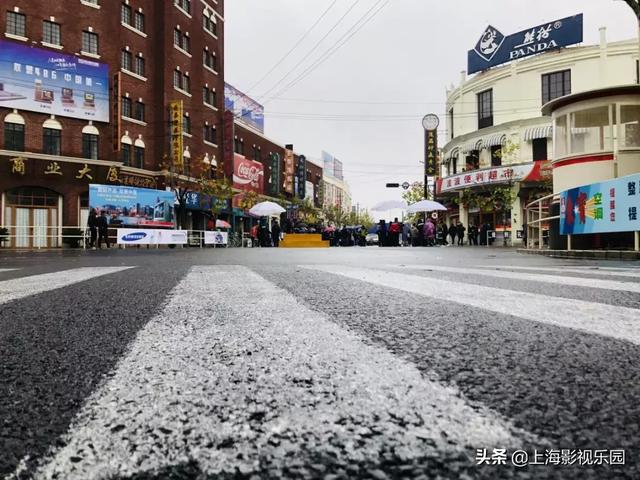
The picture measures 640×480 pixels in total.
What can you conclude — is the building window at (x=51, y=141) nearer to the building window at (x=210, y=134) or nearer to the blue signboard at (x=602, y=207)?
the building window at (x=210, y=134)

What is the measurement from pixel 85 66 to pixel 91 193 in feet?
23.4

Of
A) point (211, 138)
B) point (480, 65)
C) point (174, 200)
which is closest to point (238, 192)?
point (211, 138)

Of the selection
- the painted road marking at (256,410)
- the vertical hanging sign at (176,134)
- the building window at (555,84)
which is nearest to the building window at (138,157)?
the vertical hanging sign at (176,134)

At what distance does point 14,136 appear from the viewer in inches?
994

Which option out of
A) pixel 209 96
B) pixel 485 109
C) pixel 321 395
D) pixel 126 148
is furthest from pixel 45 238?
pixel 485 109

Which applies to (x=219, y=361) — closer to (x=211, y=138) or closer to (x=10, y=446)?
(x=10, y=446)

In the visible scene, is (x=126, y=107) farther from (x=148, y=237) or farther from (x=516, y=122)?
(x=516, y=122)

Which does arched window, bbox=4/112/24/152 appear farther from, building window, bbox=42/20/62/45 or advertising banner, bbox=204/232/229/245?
advertising banner, bbox=204/232/229/245

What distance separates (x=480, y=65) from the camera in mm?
40000

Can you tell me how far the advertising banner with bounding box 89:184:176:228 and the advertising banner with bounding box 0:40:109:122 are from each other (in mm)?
4328

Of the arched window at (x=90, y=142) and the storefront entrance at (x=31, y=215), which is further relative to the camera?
the arched window at (x=90, y=142)

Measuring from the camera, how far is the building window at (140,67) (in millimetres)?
31217

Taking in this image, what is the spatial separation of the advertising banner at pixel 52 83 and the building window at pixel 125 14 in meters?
3.61

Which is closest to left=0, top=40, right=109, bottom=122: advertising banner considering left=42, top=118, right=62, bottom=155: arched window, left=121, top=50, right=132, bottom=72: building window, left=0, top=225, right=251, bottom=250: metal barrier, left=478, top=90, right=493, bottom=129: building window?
left=42, top=118, right=62, bottom=155: arched window
